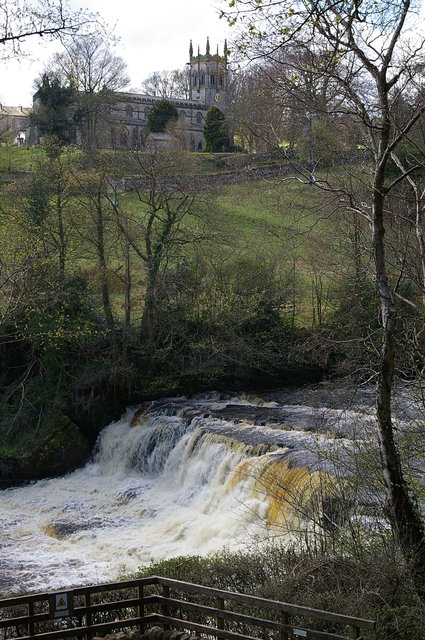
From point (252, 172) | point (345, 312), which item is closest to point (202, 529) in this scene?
point (345, 312)

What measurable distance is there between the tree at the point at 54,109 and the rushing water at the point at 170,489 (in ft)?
87.3

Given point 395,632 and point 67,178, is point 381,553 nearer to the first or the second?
point 395,632

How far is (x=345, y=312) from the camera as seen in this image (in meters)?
24.8

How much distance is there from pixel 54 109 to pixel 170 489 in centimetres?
3254

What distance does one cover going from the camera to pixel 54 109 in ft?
153

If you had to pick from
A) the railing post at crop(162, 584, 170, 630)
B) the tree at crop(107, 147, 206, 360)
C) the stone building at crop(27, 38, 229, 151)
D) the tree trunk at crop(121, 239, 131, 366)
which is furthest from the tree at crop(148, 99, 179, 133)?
the railing post at crop(162, 584, 170, 630)

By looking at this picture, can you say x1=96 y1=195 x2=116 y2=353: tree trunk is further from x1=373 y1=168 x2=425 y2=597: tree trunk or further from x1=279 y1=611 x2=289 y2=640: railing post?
x1=279 y1=611 x2=289 y2=640: railing post

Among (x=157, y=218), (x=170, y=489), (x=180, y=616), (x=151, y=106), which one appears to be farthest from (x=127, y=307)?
(x=151, y=106)

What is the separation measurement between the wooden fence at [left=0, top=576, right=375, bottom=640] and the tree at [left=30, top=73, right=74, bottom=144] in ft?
125

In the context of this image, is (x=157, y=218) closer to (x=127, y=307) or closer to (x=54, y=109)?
(x=127, y=307)

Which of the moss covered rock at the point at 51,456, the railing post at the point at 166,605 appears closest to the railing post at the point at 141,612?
the railing post at the point at 166,605

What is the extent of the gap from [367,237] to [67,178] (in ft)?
32.4

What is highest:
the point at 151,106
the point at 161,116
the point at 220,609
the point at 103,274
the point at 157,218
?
the point at 151,106

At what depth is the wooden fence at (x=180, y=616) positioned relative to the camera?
8.63 m
